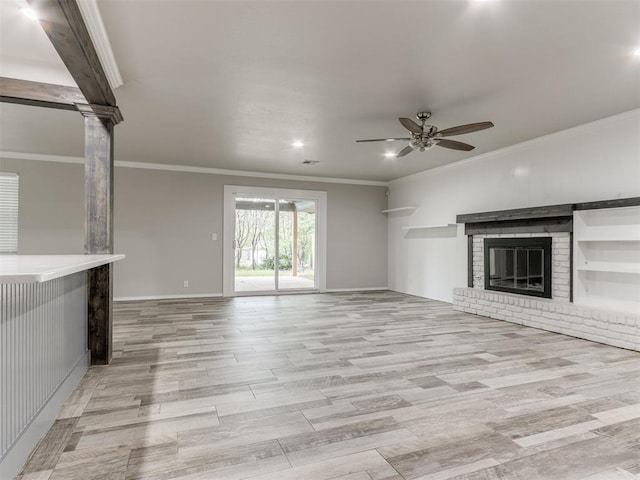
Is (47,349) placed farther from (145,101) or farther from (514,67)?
(514,67)

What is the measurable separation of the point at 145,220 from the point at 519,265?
637cm

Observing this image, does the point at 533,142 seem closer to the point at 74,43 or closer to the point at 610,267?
the point at 610,267

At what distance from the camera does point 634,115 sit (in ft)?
13.5

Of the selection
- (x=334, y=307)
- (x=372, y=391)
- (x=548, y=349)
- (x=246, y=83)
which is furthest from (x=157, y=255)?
(x=548, y=349)

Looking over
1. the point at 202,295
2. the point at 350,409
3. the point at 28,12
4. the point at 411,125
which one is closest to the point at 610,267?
the point at 411,125

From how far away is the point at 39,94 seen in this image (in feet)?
10.1

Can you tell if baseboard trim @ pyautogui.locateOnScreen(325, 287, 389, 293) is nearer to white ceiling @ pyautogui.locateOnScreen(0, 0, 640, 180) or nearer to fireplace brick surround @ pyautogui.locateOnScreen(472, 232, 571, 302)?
white ceiling @ pyautogui.locateOnScreen(0, 0, 640, 180)

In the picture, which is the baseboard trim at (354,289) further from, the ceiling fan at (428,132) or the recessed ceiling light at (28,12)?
the recessed ceiling light at (28,12)

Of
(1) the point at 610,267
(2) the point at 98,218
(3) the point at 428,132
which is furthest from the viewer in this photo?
(1) the point at 610,267

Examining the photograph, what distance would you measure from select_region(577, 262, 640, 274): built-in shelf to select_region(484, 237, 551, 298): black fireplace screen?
0.46 metres

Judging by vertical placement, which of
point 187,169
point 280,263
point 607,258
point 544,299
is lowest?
point 544,299

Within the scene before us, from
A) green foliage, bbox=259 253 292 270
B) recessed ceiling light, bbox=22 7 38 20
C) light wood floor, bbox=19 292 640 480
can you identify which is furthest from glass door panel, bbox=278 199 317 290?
recessed ceiling light, bbox=22 7 38 20

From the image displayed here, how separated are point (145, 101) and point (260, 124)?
1.30 meters

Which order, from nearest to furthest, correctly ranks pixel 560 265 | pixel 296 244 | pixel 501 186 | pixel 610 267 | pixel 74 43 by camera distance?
pixel 74 43
pixel 610 267
pixel 560 265
pixel 501 186
pixel 296 244
